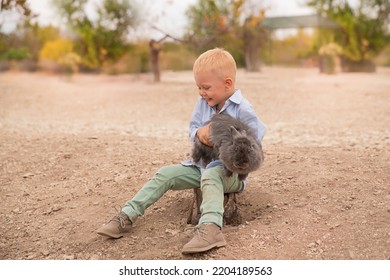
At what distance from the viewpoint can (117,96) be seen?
7.57m

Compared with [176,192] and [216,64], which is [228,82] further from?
[176,192]

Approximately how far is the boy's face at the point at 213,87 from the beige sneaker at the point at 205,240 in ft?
2.22

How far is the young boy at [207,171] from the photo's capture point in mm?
2434

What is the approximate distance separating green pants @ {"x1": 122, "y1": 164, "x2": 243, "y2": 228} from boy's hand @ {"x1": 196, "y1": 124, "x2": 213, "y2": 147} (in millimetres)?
163

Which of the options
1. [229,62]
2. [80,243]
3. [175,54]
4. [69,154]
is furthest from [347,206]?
[175,54]

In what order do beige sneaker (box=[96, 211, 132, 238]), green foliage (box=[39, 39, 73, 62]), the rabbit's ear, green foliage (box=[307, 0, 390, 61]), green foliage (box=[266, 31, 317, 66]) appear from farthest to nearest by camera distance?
green foliage (box=[266, 31, 317, 66]) → green foliage (box=[39, 39, 73, 62]) → green foliage (box=[307, 0, 390, 61]) → beige sneaker (box=[96, 211, 132, 238]) → the rabbit's ear

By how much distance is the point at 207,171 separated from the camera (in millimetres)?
2533

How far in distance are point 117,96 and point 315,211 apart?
5306mm

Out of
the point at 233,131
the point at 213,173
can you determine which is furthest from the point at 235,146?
the point at 213,173

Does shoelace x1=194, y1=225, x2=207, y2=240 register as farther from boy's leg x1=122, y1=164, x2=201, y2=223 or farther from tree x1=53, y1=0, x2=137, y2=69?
tree x1=53, y1=0, x2=137, y2=69

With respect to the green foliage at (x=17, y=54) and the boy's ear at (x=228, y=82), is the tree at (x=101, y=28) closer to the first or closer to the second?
the green foliage at (x=17, y=54)

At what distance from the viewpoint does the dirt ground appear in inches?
97.0

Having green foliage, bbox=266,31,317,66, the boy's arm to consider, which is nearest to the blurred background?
green foliage, bbox=266,31,317,66

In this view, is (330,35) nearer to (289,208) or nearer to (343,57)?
(343,57)
